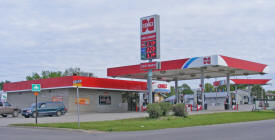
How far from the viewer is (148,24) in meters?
30.5

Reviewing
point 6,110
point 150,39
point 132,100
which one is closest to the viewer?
point 150,39

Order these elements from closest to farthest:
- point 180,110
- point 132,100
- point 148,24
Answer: point 180,110
point 148,24
point 132,100

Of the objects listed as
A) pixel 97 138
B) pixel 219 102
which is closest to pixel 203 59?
pixel 97 138

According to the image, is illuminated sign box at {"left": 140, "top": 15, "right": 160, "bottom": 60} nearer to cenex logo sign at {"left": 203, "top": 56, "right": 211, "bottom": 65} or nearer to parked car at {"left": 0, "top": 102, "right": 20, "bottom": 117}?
cenex logo sign at {"left": 203, "top": 56, "right": 211, "bottom": 65}

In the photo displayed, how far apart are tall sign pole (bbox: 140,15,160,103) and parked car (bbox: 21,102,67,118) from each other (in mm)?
10340

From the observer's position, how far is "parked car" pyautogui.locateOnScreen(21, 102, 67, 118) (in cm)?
3292

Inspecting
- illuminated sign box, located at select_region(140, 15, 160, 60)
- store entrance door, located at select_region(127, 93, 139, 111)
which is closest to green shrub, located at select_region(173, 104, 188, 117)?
illuminated sign box, located at select_region(140, 15, 160, 60)

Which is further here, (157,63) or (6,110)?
(6,110)

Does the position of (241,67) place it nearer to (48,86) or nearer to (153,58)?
(153,58)

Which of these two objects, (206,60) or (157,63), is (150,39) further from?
(206,60)

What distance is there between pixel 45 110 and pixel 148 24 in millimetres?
13323

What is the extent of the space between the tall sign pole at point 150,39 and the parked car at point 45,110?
10340mm

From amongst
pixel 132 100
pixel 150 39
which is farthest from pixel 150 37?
pixel 132 100

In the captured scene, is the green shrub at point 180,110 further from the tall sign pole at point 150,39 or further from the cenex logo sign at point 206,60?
the cenex logo sign at point 206,60
